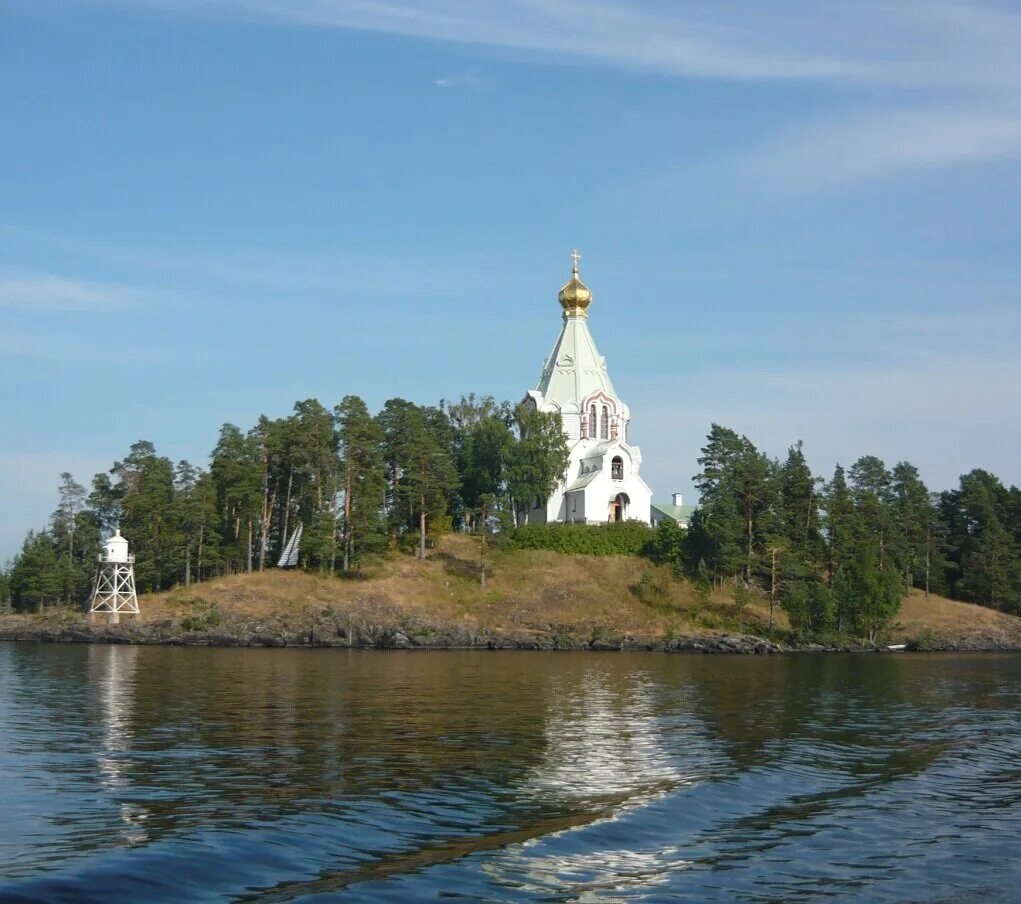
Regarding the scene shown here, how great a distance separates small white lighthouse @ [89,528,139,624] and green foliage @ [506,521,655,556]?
29698mm

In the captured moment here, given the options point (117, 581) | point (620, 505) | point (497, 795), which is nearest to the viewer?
point (497, 795)

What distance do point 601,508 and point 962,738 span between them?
6765 centimetres

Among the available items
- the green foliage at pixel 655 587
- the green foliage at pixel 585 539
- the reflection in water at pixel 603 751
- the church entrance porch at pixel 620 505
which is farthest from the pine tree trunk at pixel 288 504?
the reflection in water at pixel 603 751

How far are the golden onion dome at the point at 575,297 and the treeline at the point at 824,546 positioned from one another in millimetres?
19640

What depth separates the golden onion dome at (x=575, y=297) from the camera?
339 ft

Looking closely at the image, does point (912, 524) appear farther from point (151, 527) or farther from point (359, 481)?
point (151, 527)

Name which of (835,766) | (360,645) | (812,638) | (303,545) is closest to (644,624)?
(812,638)

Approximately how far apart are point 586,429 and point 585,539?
1434 centimetres

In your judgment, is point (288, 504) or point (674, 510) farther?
point (674, 510)

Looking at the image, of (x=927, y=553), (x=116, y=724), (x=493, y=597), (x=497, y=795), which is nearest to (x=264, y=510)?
(x=493, y=597)

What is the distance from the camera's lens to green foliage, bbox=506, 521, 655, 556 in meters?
91.6

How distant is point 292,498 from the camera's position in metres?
94.5

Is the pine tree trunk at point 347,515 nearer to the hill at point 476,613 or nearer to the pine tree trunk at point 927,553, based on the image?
the hill at point 476,613

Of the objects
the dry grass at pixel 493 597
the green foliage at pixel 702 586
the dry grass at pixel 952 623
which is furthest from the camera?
the dry grass at pixel 952 623
